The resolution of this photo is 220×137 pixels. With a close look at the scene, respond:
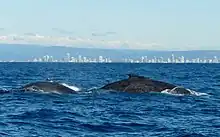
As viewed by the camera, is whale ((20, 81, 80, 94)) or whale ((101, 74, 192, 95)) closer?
whale ((20, 81, 80, 94))

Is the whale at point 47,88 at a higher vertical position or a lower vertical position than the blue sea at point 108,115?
higher

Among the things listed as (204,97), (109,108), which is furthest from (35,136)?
(204,97)

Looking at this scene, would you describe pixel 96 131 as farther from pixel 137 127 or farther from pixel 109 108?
pixel 109 108

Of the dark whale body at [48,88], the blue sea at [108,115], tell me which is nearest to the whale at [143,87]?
the blue sea at [108,115]

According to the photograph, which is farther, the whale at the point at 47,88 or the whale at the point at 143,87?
the whale at the point at 143,87

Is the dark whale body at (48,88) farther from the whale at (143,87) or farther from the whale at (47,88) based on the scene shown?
the whale at (143,87)

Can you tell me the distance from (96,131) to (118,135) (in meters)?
1.12

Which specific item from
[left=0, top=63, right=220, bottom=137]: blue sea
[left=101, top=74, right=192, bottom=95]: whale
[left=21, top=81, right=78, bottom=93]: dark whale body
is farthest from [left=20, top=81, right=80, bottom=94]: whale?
[left=101, top=74, right=192, bottom=95]: whale

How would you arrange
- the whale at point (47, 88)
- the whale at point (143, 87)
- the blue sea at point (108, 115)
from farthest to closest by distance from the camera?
the whale at point (143, 87)
the whale at point (47, 88)
the blue sea at point (108, 115)

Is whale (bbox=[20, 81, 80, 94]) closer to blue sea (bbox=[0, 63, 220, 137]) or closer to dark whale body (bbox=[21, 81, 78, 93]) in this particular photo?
dark whale body (bbox=[21, 81, 78, 93])

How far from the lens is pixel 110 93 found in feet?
127

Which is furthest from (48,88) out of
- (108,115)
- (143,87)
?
(108,115)

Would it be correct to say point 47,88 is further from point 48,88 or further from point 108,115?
point 108,115

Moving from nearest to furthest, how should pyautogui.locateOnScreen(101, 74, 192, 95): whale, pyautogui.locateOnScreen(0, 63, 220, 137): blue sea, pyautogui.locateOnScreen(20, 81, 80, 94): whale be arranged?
1. pyautogui.locateOnScreen(0, 63, 220, 137): blue sea
2. pyautogui.locateOnScreen(20, 81, 80, 94): whale
3. pyautogui.locateOnScreen(101, 74, 192, 95): whale
